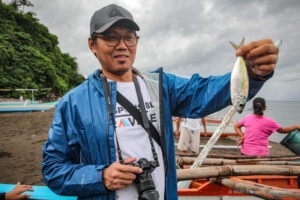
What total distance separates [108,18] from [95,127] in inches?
39.0

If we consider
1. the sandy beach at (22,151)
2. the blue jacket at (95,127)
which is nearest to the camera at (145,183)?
the blue jacket at (95,127)

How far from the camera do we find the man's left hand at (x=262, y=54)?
3.66ft

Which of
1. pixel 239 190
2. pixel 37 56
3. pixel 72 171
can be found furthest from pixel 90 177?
pixel 37 56

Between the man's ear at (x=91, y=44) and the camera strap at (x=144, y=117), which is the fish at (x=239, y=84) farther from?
the man's ear at (x=91, y=44)

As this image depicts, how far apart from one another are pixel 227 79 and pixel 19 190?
11.1ft

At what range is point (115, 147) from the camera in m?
1.35

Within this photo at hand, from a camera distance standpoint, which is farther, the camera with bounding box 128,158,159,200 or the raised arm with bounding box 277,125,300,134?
the raised arm with bounding box 277,125,300,134

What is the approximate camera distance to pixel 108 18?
4.84ft

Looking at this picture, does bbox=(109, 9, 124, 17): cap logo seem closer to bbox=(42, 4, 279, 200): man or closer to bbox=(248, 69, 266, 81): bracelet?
bbox=(42, 4, 279, 200): man

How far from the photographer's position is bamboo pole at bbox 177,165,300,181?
2.82 metres

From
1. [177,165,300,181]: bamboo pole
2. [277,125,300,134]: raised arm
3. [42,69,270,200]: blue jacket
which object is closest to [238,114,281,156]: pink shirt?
[277,125,300,134]: raised arm

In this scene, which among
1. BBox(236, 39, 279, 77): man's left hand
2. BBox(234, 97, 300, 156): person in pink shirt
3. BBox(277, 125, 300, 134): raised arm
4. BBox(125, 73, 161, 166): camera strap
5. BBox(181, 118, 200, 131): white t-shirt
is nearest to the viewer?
BBox(236, 39, 279, 77): man's left hand

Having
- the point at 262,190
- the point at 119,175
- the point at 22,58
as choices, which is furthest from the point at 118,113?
the point at 22,58

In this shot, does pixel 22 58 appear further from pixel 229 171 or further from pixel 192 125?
pixel 229 171
